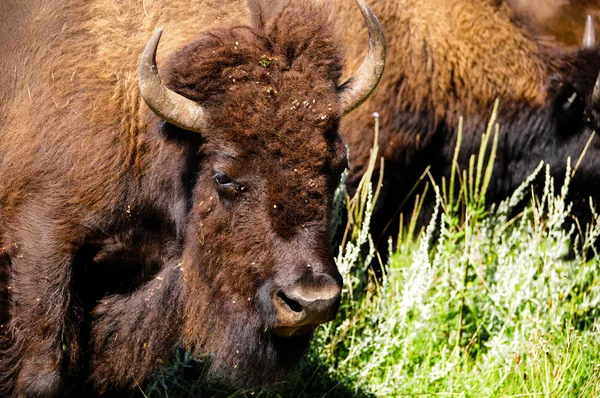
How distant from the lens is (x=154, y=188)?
13.4 ft

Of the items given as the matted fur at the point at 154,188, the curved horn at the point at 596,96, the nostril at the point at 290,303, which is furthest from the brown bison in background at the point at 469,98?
the nostril at the point at 290,303

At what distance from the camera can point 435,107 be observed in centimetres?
644

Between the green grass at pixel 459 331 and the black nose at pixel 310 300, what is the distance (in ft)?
3.33

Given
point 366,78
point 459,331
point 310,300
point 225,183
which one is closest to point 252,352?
point 310,300

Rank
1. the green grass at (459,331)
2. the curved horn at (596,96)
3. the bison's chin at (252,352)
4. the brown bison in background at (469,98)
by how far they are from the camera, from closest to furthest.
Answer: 1. the bison's chin at (252,352)
2. the green grass at (459,331)
3. the brown bison in background at (469,98)
4. the curved horn at (596,96)

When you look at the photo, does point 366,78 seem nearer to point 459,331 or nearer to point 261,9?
point 261,9

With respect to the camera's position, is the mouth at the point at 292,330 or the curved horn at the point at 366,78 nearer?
the mouth at the point at 292,330

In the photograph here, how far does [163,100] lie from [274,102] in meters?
0.48

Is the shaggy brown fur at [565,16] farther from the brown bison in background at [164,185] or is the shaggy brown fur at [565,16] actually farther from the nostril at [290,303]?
the nostril at [290,303]

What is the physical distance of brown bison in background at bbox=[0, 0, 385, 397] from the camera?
3.72 meters

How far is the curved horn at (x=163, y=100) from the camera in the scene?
11.8 feet

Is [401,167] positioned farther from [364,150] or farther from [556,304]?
[556,304]

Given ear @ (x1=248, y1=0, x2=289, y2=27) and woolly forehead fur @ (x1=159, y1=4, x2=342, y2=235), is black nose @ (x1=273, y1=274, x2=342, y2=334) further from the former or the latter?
ear @ (x1=248, y1=0, x2=289, y2=27)

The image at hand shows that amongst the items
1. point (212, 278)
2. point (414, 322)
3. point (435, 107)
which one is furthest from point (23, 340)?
point (435, 107)
